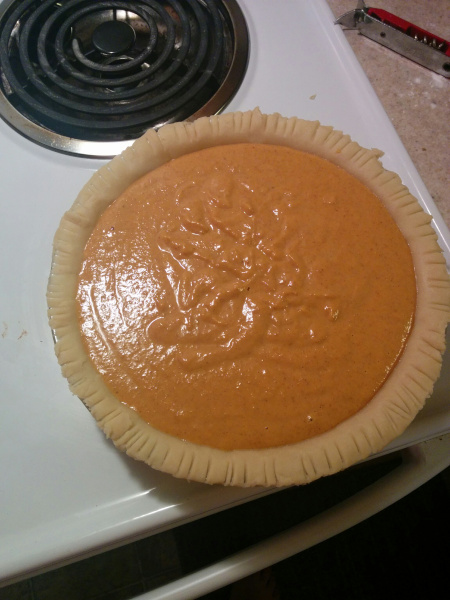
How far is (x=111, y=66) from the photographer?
1.00 meters

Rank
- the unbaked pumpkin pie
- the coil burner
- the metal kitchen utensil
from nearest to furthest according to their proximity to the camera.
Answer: the unbaked pumpkin pie → the coil burner → the metal kitchen utensil

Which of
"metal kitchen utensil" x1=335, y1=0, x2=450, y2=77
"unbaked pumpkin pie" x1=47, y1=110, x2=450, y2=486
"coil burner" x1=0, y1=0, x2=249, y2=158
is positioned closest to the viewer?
"unbaked pumpkin pie" x1=47, y1=110, x2=450, y2=486

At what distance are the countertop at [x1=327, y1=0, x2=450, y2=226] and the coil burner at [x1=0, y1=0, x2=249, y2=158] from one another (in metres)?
0.31

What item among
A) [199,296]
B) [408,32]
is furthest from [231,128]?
[408,32]

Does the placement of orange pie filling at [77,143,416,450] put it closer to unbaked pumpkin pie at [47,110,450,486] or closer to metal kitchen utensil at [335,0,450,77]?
unbaked pumpkin pie at [47,110,450,486]

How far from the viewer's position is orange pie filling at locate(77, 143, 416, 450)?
0.67 metres

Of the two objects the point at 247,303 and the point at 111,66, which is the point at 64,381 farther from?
the point at 111,66

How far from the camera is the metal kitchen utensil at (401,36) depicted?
3.49ft

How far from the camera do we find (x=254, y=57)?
1029 mm

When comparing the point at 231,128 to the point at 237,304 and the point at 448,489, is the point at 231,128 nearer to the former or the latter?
the point at 237,304

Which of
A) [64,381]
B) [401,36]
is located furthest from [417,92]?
[64,381]

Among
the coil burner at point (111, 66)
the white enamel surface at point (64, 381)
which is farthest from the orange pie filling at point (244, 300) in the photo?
the coil burner at point (111, 66)

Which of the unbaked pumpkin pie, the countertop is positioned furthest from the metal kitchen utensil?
the unbaked pumpkin pie

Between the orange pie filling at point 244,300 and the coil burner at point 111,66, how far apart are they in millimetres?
237
